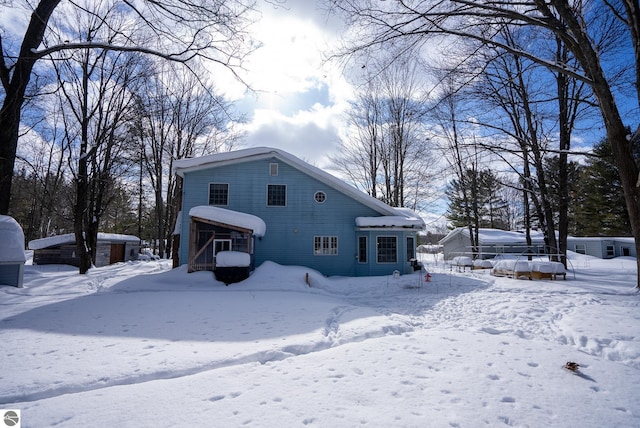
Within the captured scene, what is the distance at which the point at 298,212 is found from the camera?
15703 millimetres

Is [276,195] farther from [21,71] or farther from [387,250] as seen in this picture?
[21,71]

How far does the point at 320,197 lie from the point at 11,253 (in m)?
12.1

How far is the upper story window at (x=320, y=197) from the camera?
15938mm

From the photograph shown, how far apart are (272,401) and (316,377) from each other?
28.0 inches

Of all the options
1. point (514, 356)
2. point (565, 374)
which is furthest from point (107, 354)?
point (565, 374)

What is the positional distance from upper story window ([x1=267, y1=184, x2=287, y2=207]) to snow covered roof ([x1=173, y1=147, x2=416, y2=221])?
137cm

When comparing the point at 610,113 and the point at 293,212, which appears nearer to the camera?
the point at 610,113

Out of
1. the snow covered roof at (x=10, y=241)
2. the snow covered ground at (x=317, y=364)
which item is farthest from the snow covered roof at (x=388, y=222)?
the snow covered roof at (x=10, y=241)

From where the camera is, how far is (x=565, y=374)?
3705 millimetres

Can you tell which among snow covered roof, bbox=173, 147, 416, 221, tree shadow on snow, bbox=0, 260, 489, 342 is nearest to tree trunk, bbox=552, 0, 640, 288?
tree shadow on snow, bbox=0, 260, 489, 342

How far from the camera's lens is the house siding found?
15273mm

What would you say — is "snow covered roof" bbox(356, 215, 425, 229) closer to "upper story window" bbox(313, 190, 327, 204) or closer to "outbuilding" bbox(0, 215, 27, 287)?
"upper story window" bbox(313, 190, 327, 204)

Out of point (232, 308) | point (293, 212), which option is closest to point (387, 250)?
point (293, 212)

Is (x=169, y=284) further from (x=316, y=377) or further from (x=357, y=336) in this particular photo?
(x=316, y=377)
